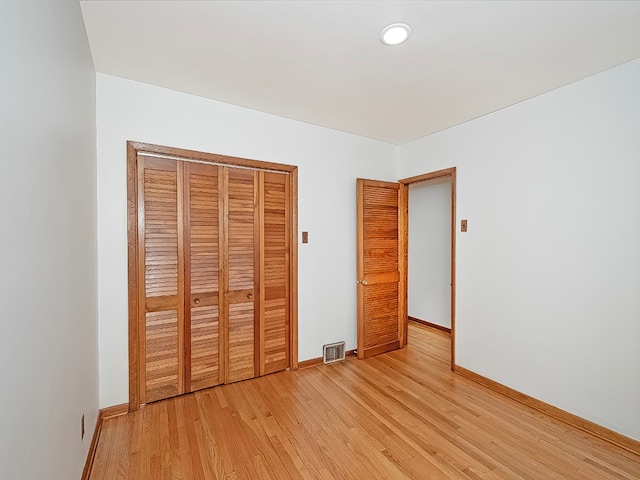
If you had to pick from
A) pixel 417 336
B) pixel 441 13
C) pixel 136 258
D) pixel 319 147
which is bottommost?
pixel 417 336

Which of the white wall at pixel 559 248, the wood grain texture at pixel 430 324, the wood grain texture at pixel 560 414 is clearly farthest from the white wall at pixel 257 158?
the wood grain texture at pixel 430 324

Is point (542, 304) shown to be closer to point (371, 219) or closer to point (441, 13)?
point (371, 219)

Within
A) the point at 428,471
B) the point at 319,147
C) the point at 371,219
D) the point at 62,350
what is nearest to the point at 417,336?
the point at 371,219

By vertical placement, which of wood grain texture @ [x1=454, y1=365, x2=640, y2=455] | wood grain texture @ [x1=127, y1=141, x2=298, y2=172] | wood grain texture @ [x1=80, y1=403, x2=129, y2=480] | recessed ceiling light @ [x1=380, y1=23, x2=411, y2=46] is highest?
recessed ceiling light @ [x1=380, y1=23, x2=411, y2=46]

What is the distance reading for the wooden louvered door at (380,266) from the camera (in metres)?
3.35

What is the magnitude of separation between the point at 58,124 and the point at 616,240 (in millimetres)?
3266

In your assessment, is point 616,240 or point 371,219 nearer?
point 616,240

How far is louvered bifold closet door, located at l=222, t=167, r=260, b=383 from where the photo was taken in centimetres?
272

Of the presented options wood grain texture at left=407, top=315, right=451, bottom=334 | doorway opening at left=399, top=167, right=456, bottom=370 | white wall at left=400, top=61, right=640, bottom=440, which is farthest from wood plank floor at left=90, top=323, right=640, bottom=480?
doorway opening at left=399, top=167, right=456, bottom=370

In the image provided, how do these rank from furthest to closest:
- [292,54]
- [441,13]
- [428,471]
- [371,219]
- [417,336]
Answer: [417,336]
[371,219]
[292,54]
[428,471]
[441,13]

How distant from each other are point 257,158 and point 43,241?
1971 mm

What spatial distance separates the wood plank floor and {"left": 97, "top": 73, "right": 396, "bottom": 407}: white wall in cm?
52

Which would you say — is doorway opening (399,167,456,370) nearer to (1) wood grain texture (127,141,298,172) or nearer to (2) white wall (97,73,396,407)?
(2) white wall (97,73,396,407)

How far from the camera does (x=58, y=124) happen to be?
4.10 feet
